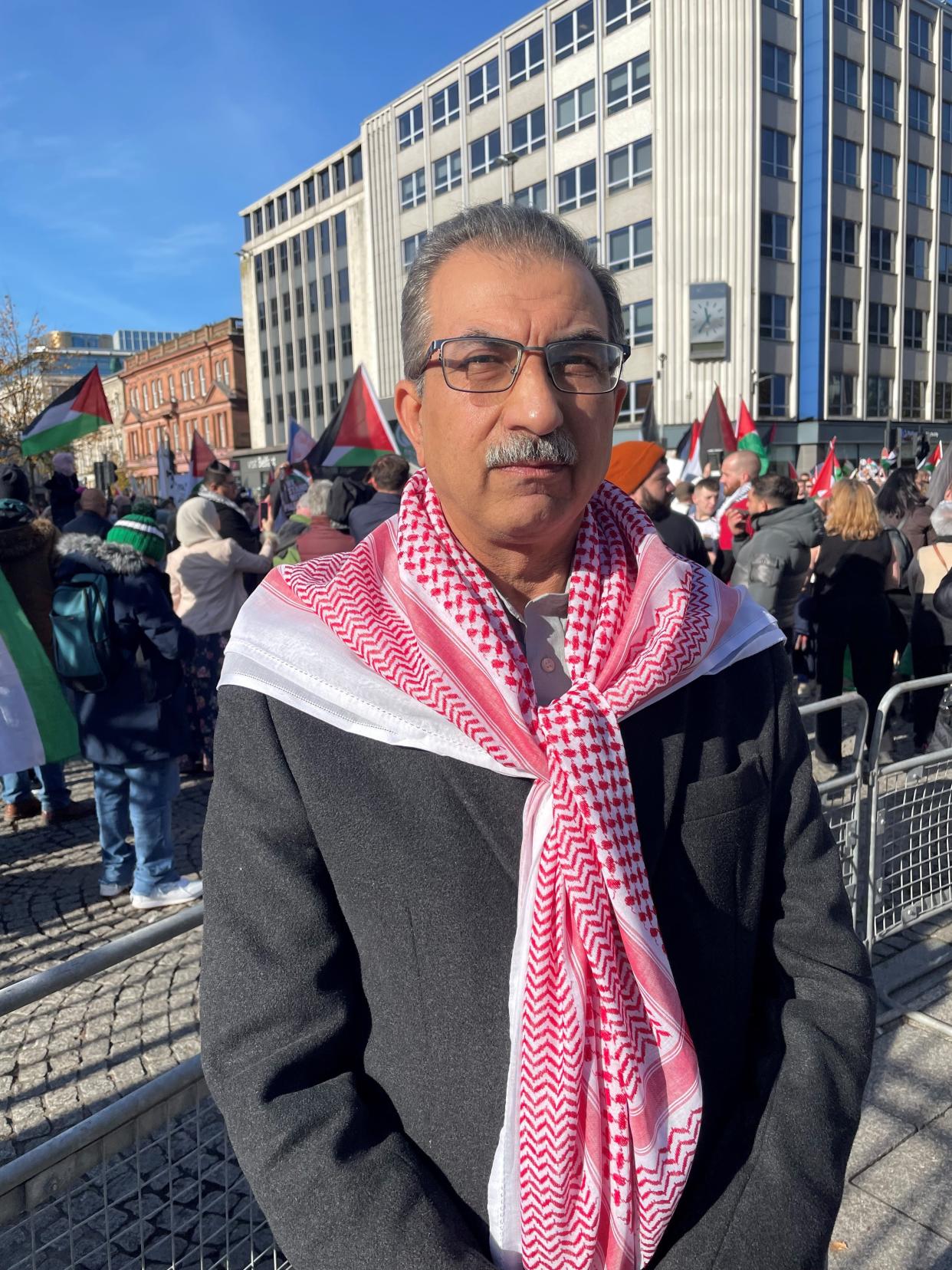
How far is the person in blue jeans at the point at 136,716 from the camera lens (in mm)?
4688

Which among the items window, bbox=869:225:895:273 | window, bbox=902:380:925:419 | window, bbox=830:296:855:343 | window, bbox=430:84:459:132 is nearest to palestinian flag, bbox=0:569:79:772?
window, bbox=830:296:855:343

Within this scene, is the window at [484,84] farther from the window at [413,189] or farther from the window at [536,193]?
the window at [536,193]

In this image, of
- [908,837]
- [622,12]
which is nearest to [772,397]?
[622,12]

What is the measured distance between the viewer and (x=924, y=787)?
3.87 m

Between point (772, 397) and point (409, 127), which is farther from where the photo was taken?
point (409, 127)

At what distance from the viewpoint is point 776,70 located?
106 feet

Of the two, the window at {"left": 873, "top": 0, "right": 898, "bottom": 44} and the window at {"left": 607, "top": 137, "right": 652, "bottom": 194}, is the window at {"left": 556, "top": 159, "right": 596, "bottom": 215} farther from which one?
the window at {"left": 873, "top": 0, "right": 898, "bottom": 44}

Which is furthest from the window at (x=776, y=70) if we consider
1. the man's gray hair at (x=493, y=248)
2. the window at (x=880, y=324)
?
the man's gray hair at (x=493, y=248)

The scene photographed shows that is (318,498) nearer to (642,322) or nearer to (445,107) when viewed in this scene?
(642,322)

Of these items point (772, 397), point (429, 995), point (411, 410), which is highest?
point (772, 397)

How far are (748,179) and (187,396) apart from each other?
4365 cm

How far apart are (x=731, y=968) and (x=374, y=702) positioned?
0.67m

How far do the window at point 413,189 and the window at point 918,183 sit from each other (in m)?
20.5

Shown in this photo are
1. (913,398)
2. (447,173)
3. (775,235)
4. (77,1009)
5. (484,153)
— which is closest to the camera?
(77,1009)
